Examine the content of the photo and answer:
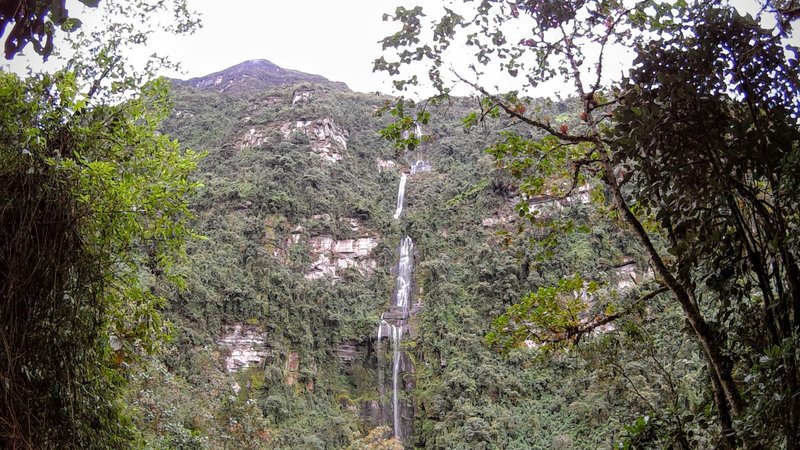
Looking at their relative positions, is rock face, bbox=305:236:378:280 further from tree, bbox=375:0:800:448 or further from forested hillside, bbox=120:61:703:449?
tree, bbox=375:0:800:448

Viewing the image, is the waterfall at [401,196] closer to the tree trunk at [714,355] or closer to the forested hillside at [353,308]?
the forested hillside at [353,308]

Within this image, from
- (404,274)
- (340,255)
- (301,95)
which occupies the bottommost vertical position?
(404,274)

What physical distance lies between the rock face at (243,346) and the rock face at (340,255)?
7.51 meters

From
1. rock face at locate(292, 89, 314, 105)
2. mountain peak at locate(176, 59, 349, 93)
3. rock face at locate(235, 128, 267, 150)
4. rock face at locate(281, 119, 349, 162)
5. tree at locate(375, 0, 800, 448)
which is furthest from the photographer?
mountain peak at locate(176, 59, 349, 93)

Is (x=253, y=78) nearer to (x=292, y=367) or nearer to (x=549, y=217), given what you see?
(x=292, y=367)

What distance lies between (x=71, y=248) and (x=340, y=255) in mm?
28033

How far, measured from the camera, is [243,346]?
2177 centimetres

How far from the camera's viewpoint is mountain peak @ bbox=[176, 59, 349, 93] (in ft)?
197

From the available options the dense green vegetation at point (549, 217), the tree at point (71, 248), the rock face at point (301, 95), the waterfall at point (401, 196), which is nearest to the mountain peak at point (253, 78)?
the rock face at point (301, 95)

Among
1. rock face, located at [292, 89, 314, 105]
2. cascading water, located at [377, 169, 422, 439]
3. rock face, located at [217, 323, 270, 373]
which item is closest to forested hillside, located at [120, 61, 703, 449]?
rock face, located at [217, 323, 270, 373]

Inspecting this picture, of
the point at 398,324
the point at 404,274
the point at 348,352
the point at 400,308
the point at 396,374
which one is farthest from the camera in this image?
the point at 404,274

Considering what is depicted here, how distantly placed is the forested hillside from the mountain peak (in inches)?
799

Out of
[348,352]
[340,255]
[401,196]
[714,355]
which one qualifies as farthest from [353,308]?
[714,355]

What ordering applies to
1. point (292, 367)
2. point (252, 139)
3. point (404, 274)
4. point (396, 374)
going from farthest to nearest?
point (252, 139) < point (404, 274) < point (396, 374) < point (292, 367)
